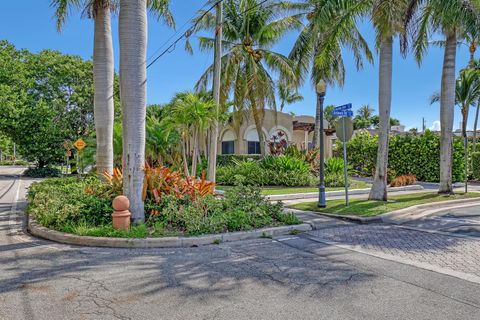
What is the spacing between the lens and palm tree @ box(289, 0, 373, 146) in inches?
452

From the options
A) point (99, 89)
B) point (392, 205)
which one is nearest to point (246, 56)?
point (99, 89)

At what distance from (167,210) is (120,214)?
0.99 metres

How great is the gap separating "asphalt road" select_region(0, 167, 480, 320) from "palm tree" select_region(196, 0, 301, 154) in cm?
1441

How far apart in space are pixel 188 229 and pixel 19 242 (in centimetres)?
333

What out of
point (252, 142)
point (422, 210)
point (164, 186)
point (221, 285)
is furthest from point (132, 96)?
point (252, 142)

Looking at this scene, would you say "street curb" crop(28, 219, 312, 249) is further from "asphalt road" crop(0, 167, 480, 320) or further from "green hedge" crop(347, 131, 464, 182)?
"green hedge" crop(347, 131, 464, 182)

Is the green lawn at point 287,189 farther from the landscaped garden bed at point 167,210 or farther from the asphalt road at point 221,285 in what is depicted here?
the asphalt road at point 221,285

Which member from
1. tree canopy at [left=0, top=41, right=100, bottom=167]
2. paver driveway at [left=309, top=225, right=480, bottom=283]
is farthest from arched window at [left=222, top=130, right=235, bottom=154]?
paver driveway at [left=309, top=225, right=480, bottom=283]

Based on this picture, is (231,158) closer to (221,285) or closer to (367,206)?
(367,206)

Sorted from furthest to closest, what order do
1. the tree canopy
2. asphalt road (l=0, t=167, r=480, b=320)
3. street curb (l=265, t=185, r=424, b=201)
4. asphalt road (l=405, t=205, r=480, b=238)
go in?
the tree canopy → street curb (l=265, t=185, r=424, b=201) → asphalt road (l=405, t=205, r=480, b=238) → asphalt road (l=0, t=167, r=480, b=320)

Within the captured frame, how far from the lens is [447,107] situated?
1375cm

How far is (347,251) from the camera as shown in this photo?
639 centimetres

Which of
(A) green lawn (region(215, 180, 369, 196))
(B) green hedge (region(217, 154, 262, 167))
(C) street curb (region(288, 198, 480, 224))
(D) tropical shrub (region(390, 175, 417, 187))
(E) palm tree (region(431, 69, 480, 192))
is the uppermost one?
(E) palm tree (region(431, 69, 480, 192))

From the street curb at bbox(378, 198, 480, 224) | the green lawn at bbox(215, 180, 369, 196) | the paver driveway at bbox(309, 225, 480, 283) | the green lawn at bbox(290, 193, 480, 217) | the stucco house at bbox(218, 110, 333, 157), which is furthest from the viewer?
the stucco house at bbox(218, 110, 333, 157)
